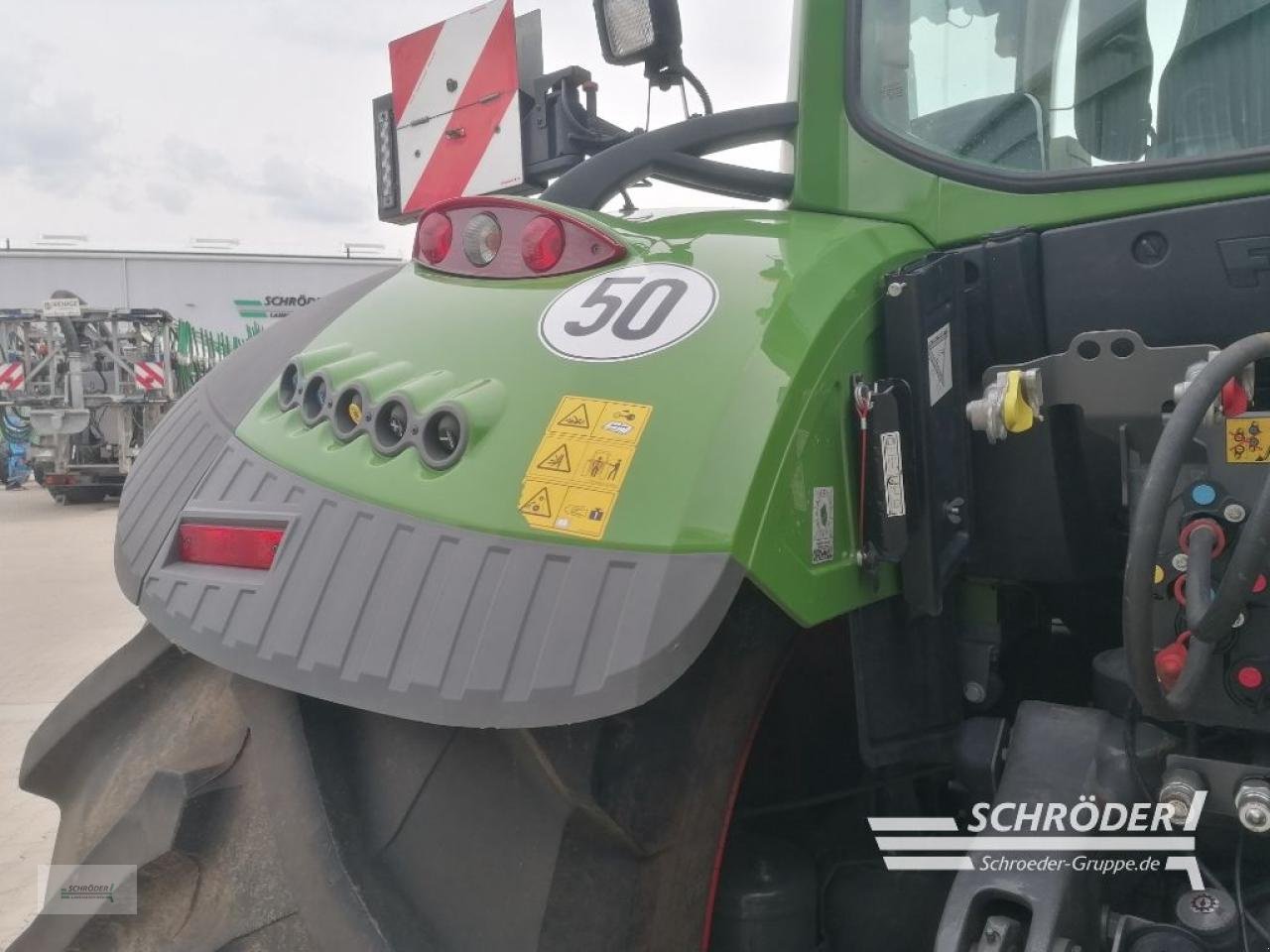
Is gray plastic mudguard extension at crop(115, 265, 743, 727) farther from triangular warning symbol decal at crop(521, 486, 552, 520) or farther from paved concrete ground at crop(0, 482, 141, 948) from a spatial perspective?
paved concrete ground at crop(0, 482, 141, 948)

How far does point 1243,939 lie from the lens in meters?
1.07

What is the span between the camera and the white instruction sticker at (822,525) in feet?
3.56

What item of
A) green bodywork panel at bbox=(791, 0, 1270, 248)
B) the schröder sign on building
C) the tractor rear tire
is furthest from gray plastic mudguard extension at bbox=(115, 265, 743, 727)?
the schröder sign on building

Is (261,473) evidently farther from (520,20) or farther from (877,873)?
(520,20)

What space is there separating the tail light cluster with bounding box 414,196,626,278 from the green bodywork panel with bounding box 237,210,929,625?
0.03m

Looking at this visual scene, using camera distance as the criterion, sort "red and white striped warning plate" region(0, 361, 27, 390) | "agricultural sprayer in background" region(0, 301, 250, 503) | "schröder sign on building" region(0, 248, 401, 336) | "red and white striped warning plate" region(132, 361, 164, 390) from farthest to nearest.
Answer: "schröder sign on building" region(0, 248, 401, 336)
"red and white striped warning plate" region(132, 361, 164, 390)
"red and white striped warning plate" region(0, 361, 27, 390)
"agricultural sprayer in background" region(0, 301, 250, 503)

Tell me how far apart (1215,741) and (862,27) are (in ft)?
3.35

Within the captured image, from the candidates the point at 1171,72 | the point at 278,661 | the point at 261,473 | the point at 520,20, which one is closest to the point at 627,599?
the point at 278,661

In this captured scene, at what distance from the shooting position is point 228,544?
123 cm

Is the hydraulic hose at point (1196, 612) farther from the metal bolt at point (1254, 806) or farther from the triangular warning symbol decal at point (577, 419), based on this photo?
the triangular warning symbol decal at point (577, 419)

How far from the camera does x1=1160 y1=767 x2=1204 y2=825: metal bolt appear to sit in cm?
110
